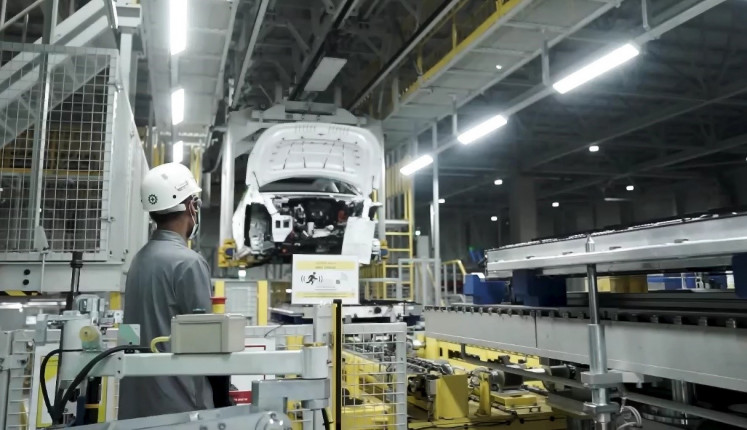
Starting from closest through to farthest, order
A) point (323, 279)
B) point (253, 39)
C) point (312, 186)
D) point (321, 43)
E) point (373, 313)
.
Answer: point (323, 279) < point (373, 313) < point (253, 39) < point (321, 43) < point (312, 186)

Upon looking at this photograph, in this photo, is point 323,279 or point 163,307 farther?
point 323,279

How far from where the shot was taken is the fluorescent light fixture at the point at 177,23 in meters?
4.94

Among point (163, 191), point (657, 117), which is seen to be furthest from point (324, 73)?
point (657, 117)

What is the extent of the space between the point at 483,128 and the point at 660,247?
619 cm

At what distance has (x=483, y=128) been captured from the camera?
7.80 meters

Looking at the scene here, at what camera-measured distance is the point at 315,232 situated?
753cm

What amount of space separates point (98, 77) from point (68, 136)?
0.42 m

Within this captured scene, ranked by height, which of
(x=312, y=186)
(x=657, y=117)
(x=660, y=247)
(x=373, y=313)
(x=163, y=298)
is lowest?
(x=373, y=313)

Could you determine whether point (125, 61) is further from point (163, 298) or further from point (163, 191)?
point (163, 298)

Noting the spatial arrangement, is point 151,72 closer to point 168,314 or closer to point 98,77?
point 98,77

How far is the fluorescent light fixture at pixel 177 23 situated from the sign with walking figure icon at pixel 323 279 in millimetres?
2361

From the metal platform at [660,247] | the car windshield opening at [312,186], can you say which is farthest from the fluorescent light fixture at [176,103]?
the metal platform at [660,247]

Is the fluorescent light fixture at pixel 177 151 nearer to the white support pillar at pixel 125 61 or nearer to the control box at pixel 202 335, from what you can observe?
the white support pillar at pixel 125 61

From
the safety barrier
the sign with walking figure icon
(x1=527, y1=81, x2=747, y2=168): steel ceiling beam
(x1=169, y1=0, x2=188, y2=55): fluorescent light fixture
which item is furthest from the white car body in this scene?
(x1=527, y1=81, x2=747, y2=168): steel ceiling beam
